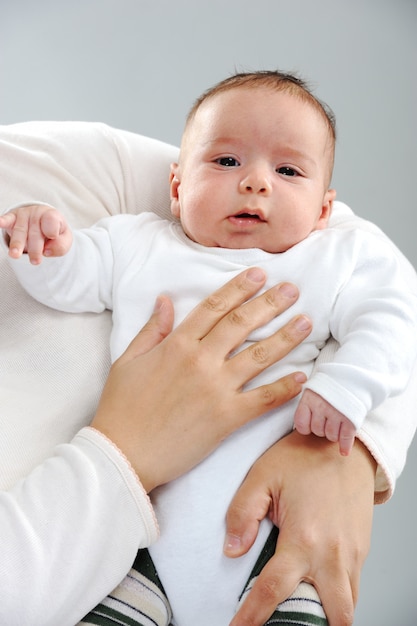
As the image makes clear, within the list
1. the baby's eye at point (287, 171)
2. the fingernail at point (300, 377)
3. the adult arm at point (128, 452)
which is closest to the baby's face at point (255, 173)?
the baby's eye at point (287, 171)

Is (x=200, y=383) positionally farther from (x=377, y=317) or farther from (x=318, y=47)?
(x=318, y=47)

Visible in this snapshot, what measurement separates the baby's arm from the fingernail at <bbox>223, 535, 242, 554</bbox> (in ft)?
0.52

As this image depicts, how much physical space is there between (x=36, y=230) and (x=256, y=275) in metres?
0.31

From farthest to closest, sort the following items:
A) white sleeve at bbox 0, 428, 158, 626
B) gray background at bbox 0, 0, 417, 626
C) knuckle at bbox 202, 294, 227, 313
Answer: gray background at bbox 0, 0, 417, 626 → knuckle at bbox 202, 294, 227, 313 → white sleeve at bbox 0, 428, 158, 626

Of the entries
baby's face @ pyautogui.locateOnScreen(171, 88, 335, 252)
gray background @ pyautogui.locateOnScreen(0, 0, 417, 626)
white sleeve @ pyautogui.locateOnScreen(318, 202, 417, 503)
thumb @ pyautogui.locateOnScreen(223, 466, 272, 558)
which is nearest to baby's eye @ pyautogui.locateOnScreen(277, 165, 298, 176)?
baby's face @ pyautogui.locateOnScreen(171, 88, 335, 252)

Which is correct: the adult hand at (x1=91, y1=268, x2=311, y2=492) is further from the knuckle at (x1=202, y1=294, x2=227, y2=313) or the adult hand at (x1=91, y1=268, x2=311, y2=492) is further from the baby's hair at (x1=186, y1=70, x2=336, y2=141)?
the baby's hair at (x1=186, y1=70, x2=336, y2=141)

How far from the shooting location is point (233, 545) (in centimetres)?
114

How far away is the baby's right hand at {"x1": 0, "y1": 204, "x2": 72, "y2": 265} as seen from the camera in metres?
1.20

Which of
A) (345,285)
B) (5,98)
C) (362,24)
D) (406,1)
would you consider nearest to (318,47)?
(362,24)

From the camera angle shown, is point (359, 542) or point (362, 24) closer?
point (359, 542)

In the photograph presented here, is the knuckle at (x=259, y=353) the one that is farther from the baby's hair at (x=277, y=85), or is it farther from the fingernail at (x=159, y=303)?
the baby's hair at (x=277, y=85)

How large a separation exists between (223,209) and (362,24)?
4.75 ft

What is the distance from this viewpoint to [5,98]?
8.75 feet

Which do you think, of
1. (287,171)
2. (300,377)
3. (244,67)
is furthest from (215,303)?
(244,67)
